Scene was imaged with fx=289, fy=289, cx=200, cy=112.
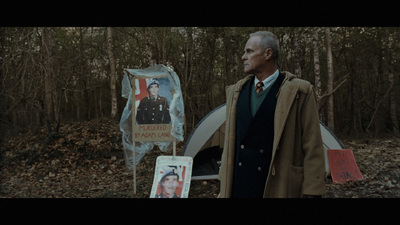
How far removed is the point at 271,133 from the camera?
167 cm

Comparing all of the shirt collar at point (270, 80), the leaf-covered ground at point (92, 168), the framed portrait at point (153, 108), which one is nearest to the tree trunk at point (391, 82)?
the leaf-covered ground at point (92, 168)

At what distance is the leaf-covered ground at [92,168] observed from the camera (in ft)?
14.7

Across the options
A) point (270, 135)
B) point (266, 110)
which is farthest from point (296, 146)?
point (266, 110)

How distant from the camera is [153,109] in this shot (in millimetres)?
4219

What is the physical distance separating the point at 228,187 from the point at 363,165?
15.2 feet

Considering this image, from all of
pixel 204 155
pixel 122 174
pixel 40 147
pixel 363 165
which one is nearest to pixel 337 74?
pixel 363 165

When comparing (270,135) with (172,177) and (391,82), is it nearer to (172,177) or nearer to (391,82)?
(172,177)

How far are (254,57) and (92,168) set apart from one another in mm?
5050

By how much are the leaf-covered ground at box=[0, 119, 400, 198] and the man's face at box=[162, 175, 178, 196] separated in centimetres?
69

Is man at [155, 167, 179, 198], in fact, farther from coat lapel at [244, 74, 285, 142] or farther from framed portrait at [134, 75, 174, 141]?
coat lapel at [244, 74, 285, 142]

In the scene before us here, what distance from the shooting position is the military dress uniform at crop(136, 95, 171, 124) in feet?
13.8

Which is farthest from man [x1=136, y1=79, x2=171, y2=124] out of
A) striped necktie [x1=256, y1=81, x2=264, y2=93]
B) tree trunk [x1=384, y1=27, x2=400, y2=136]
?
tree trunk [x1=384, y1=27, x2=400, y2=136]

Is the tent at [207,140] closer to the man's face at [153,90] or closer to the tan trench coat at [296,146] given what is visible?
the man's face at [153,90]

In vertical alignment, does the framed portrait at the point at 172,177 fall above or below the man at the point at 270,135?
below
